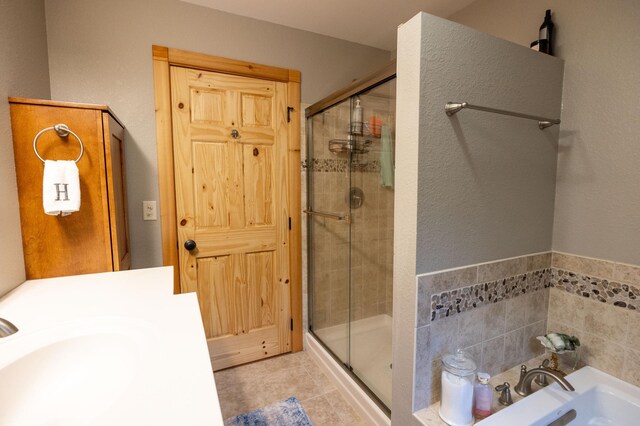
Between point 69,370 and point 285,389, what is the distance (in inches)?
56.2

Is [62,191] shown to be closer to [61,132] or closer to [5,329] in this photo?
[61,132]

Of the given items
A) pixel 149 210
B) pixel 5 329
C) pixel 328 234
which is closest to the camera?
pixel 5 329

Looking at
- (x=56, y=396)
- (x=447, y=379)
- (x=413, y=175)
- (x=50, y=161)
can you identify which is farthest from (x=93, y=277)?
(x=447, y=379)

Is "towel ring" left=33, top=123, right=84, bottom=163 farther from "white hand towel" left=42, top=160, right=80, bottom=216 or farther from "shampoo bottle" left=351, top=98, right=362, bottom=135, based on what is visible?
"shampoo bottle" left=351, top=98, right=362, bottom=135

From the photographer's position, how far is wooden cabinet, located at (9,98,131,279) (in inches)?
46.3

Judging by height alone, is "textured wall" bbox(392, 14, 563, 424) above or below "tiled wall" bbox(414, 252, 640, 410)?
above

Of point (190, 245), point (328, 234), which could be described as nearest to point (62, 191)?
point (190, 245)

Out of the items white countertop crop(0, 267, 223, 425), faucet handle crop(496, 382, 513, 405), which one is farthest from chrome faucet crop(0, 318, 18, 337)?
faucet handle crop(496, 382, 513, 405)

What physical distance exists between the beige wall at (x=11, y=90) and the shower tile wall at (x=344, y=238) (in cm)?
157

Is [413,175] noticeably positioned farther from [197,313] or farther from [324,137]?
[324,137]

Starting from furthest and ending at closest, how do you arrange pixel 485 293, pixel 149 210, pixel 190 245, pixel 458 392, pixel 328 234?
pixel 328 234
pixel 190 245
pixel 149 210
pixel 485 293
pixel 458 392

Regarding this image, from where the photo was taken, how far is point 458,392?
106 cm

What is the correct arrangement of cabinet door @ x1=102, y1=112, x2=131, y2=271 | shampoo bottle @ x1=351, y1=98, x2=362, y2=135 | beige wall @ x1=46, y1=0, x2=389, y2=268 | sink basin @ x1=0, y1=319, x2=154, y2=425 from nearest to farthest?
sink basin @ x1=0, y1=319, x2=154, y2=425 < cabinet door @ x1=102, y1=112, x2=131, y2=271 < beige wall @ x1=46, y1=0, x2=389, y2=268 < shampoo bottle @ x1=351, y1=98, x2=362, y2=135

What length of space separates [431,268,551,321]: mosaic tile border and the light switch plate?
5.48 ft
